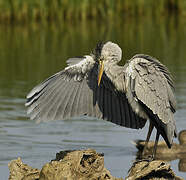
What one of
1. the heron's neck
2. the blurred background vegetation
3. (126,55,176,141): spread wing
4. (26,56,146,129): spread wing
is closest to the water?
the blurred background vegetation

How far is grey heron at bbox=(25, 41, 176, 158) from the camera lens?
24.7 ft

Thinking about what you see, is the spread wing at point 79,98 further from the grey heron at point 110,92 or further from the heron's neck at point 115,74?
→ the heron's neck at point 115,74

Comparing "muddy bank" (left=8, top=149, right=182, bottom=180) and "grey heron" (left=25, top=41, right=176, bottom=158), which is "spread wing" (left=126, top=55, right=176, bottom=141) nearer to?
"grey heron" (left=25, top=41, right=176, bottom=158)

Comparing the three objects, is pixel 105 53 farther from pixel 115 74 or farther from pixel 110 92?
pixel 110 92

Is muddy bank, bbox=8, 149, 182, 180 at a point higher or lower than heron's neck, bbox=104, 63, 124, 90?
lower

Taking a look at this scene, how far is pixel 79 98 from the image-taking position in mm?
7930

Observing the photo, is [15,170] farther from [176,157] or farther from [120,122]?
[176,157]

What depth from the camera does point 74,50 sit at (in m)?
18.3

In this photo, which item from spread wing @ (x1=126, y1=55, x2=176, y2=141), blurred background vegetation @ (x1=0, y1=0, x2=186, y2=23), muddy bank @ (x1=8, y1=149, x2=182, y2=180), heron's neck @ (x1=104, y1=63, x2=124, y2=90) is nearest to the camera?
muddy bank @ (x1=8, y1=149, x2=182, y2=180)

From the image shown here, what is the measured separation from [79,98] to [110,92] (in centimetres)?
41

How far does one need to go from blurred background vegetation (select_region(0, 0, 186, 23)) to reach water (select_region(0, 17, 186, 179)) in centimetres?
Result: 39

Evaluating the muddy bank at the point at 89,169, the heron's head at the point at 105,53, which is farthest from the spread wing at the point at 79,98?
the muddy bank at the point at 89,169

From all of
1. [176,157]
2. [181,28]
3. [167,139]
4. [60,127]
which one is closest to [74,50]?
[181,28]

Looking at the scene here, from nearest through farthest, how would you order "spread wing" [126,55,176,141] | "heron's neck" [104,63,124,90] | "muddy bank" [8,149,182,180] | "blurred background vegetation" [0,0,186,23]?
1. "muddy bank" [8,149,182,180]
2. "spread wing" [126,55,176,141]
3. "heron's neck" [104,63,124,90]
4. "blurred background vegetation" [0,0,186,23]
